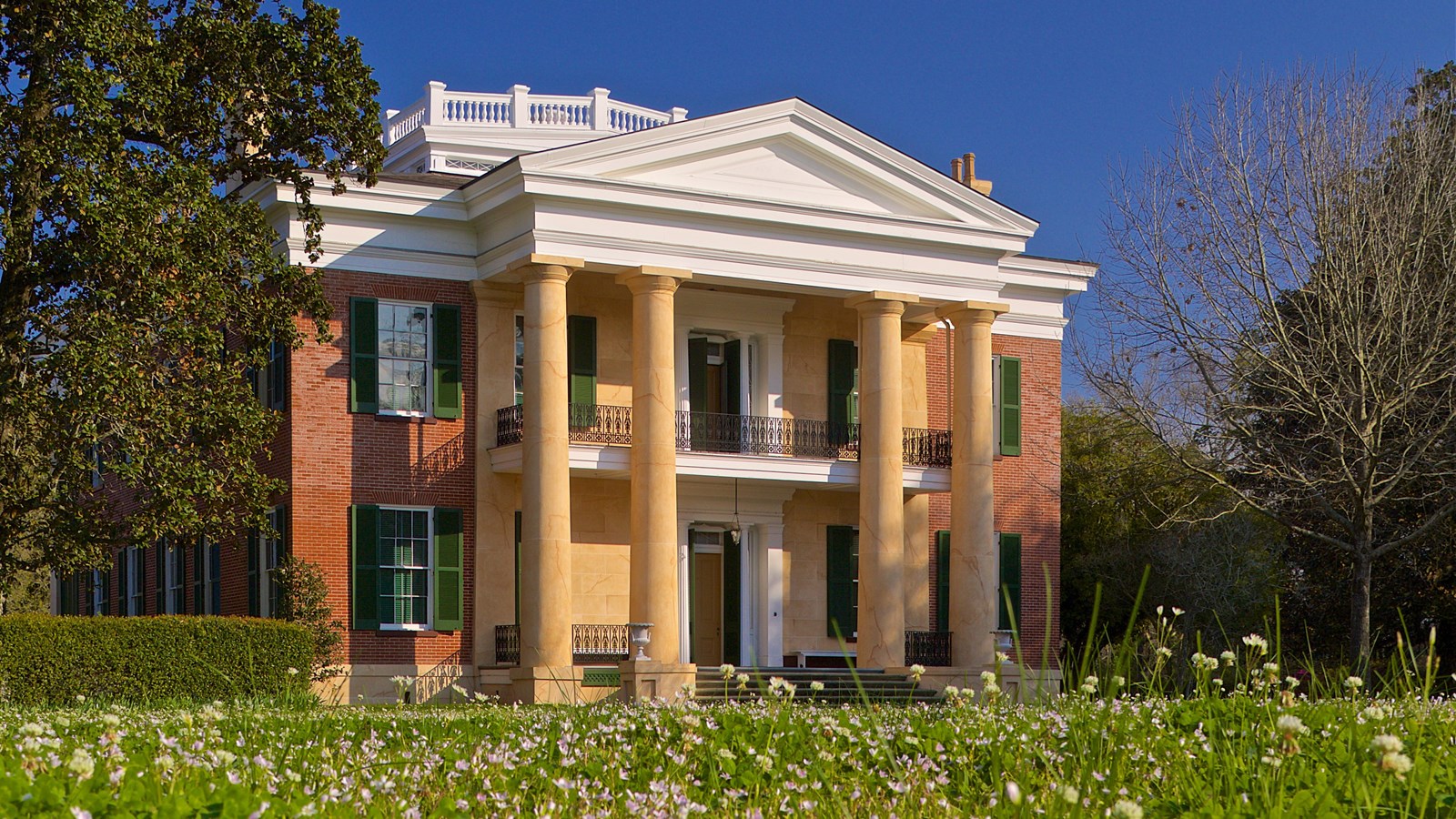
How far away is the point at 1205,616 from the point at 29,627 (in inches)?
1095

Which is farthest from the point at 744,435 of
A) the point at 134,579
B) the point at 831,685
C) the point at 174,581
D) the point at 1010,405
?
the point at 134,579

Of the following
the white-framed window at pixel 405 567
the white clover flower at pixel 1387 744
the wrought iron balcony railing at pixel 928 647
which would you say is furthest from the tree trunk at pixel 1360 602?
the white clover flower at pixel 1387 744

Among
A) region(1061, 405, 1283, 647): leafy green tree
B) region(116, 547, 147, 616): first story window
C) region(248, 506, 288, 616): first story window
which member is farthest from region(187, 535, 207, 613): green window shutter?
region(1061, 405, 1283, 647): leafy green tree

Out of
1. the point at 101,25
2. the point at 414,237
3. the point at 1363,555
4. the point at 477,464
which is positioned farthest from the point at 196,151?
the point at 1363,555

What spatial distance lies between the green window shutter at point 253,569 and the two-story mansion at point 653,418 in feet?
0.34

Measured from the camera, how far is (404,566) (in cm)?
2709

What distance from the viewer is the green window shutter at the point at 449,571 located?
27172mm

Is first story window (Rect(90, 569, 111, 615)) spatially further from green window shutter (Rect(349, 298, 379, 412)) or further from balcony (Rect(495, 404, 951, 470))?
balcony (Rect(495, 404, 951, 470))

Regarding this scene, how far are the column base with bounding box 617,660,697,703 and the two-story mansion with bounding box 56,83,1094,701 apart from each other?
0.16 feet

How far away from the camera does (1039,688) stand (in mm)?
6469

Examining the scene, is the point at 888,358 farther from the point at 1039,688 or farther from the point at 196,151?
the point at 1039,688

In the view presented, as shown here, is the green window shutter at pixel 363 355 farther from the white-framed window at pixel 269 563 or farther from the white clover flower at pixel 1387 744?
the white clover flower at pixel 1387 744

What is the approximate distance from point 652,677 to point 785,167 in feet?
30.5

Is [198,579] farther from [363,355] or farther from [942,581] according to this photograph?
[942,581]
